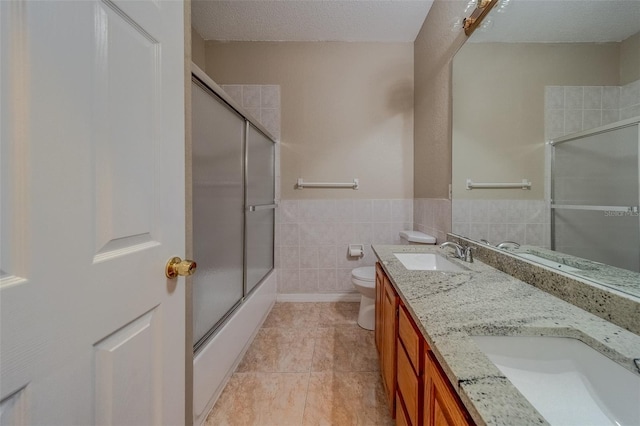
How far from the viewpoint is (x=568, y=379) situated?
546 millimetres

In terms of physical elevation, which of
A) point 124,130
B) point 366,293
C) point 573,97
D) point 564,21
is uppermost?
point 564,21

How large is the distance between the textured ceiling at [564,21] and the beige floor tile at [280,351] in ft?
6.37

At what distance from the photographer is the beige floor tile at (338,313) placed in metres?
2.04

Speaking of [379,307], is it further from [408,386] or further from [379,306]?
[408,386]

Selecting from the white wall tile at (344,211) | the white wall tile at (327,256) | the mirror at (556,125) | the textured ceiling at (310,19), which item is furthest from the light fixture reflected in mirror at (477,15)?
the white wall tile at (327,256)

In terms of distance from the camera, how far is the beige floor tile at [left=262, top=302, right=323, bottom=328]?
79.4 inches

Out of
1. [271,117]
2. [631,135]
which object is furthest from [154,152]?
[271,117]

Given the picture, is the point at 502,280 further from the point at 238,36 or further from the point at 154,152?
the point at 238,36

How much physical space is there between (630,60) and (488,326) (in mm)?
831

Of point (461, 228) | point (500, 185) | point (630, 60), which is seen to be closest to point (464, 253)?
point (461, 228)

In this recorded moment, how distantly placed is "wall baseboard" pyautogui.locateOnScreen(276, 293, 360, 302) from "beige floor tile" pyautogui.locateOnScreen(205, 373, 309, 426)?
3.29ft

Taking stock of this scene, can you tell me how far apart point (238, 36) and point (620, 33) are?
2.64m

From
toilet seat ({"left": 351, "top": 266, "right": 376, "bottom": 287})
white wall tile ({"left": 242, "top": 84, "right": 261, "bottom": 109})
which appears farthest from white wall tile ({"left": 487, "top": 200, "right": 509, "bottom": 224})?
white wall tile ({"left": 242, "top": 84, "right": 261, "bottom": 109})

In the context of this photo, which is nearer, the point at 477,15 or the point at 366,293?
the point at 477,15
